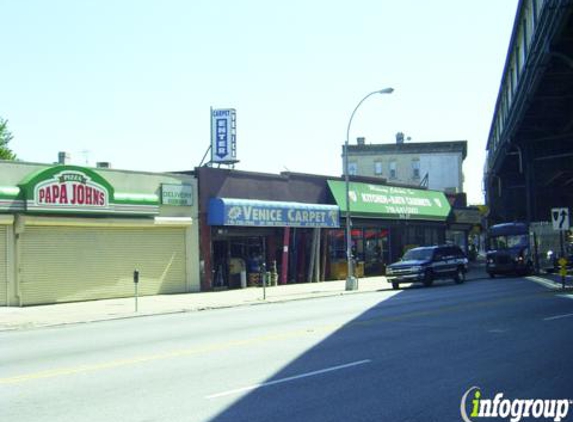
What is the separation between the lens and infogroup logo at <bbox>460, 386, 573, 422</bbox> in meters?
7.57

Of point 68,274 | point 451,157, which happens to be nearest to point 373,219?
point 68,274

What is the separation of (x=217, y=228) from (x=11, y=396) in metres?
22.9

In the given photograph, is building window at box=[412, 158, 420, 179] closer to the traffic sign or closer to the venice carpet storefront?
the traffic sign

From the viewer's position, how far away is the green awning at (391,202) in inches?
1560

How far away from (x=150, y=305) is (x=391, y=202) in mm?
22424

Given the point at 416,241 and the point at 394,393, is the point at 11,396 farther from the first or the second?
the point at 416,241

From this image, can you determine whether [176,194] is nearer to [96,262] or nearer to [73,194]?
[96,262]

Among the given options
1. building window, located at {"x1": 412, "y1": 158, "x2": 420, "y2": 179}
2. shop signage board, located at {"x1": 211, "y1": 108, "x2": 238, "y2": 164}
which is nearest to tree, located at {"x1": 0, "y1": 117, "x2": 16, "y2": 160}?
shop signage board, located at {"x1": 211, "y1": 108, "x2": 238, "y2": 164}

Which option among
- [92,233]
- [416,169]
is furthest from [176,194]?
[416,169]

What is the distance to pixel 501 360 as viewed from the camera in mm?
10781

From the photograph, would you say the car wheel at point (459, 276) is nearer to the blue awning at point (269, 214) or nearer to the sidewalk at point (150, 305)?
the sidewalk at point (150, 305)

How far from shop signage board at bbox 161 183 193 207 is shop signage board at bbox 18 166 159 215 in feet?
4.82

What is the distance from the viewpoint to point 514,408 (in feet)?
25.8

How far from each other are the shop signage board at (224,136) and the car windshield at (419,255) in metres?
9.20
